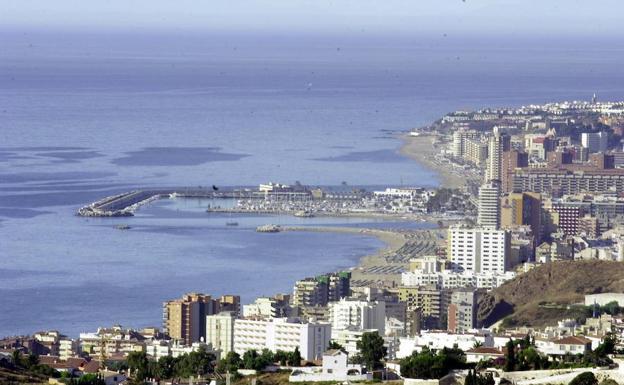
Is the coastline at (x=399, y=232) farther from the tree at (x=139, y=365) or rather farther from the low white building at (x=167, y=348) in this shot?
the tree at (x=139, y=365)

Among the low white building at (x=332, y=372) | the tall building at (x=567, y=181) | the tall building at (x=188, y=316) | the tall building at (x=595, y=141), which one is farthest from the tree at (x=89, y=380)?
the tall building at (x=595, y=141)

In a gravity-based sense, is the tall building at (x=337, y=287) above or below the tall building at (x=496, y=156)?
below

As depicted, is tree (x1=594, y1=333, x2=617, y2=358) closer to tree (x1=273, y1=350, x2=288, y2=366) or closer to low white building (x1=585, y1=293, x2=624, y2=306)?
tree (x1=273, y1=350, x2=288, y2=366)

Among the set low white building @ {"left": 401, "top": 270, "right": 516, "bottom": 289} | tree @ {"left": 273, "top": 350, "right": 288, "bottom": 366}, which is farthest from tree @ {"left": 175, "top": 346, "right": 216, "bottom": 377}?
low white building @ {"left": 401, "top": 270, "right": 516, "bottom": 289}

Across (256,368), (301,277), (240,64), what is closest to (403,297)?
(301,277)

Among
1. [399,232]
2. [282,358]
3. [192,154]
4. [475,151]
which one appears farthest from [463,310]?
[192,154]

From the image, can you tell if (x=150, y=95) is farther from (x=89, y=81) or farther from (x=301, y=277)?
(x=301, y=277)

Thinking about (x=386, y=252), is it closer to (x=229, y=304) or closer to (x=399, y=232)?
(x=399, y=232)
